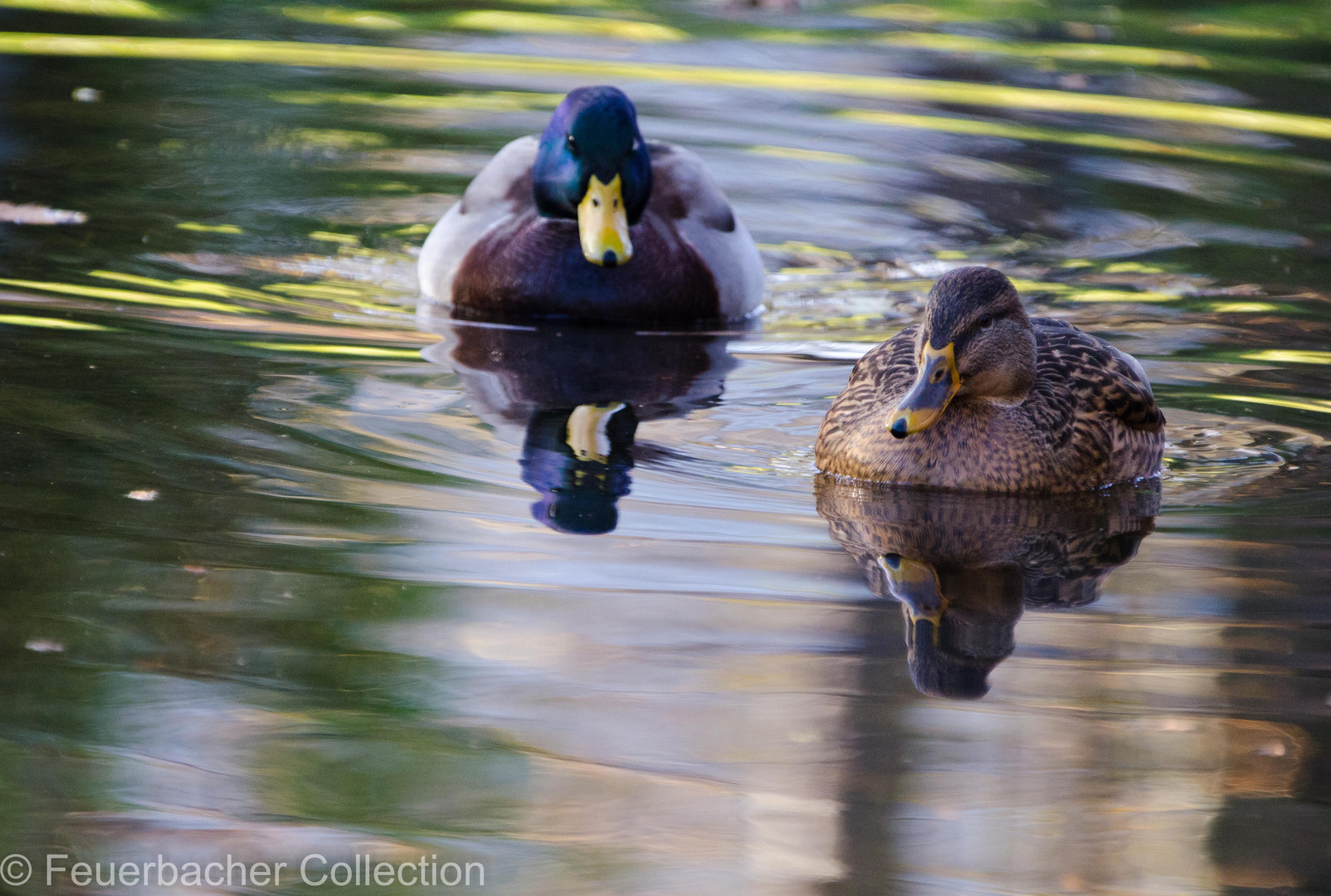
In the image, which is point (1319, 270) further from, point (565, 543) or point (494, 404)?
point (565, 543)

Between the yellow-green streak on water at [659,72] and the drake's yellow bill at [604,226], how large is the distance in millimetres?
4992

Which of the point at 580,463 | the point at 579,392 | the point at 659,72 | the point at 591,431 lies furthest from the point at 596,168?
the point at 659,72

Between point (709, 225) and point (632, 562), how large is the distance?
3.82m

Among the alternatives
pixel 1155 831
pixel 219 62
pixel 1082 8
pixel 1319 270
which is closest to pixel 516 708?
pixel 1155 831

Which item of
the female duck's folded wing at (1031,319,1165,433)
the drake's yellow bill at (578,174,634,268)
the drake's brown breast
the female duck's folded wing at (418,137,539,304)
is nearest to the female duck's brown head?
the female duck's folded wing at (1031,319,1165,433)

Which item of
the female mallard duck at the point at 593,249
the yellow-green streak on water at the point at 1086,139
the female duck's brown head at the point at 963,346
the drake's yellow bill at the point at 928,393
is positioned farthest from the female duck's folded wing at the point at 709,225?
the yellow-green streak on water at the point at 1086,139

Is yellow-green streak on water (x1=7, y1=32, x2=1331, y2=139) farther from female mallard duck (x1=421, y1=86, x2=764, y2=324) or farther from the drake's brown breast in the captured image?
the drake's brown breast

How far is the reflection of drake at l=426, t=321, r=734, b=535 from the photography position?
18.6ft

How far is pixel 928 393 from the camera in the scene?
547 centimetres

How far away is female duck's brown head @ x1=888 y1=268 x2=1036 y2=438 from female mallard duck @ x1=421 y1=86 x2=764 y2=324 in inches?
98.9

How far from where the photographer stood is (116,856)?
3.54 m

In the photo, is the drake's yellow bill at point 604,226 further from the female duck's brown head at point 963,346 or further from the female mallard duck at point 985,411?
the female duck's brown head at point 963,346

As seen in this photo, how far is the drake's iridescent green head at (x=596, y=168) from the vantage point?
7977 millimetres

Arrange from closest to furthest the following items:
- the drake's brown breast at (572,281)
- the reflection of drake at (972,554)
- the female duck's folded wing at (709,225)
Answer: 1. the reflection of drake at (972,554)
2. the drake's brown breast at (572,281)
3. the female duck's folded wing at (709,225)
